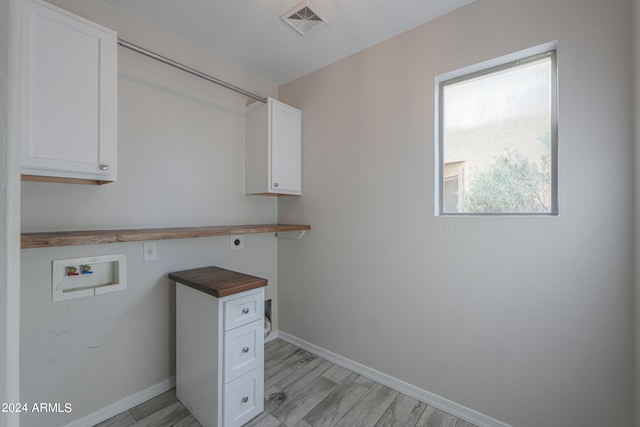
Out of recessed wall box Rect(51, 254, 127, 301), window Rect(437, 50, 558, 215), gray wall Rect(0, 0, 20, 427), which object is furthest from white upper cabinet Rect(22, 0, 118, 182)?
window Rect(437, 50, 558, 215)

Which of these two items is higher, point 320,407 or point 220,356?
point 220,356

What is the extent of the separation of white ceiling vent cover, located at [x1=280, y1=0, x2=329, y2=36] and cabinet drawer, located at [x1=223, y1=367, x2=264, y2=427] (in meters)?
2.19

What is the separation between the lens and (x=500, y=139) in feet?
5.27

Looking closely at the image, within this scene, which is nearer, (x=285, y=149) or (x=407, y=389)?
(x=407, y=389)

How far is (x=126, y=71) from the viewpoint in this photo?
171cm

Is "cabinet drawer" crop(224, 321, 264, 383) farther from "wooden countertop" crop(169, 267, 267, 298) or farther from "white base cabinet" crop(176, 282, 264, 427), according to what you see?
"wooden countertop" crop(169, 267, 267, 298)

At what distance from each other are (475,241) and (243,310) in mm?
1412

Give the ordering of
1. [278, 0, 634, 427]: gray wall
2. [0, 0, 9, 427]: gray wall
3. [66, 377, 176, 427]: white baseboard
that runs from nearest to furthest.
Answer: [0, 0, 9, 427]: gray wall
[278, 0, 634, 427]: gray wall
[66, 377, 176, 427]: white baseboard

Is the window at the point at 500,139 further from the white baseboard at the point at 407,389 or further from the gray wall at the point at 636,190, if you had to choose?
the white baseboard at the point at 407,389

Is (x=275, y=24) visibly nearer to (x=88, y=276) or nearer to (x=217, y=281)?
(x=217, y=281)

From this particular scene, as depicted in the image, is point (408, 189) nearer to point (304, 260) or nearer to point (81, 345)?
point (304, 260)

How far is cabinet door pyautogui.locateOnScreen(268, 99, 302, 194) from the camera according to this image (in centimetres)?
222

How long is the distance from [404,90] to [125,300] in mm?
2255

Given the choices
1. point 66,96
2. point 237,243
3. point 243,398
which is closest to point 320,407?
point 243,398
